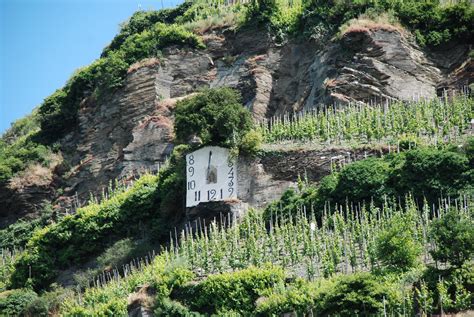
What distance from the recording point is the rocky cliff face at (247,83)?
40.5 meters

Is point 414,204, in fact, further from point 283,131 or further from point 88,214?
point 88,214

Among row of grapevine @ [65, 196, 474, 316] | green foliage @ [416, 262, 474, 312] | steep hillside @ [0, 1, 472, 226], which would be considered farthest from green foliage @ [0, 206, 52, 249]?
green foliage @ [416, 262, 474, 312]

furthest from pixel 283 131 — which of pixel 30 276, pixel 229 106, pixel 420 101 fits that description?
pixel 30 276

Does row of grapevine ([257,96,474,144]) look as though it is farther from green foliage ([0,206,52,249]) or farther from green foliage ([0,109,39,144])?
green foliage ([0,109,39,144])

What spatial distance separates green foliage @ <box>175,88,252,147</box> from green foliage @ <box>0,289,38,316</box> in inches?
318

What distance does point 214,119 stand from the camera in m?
37.1

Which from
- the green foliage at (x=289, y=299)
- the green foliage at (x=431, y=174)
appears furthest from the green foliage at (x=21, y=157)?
the green foliage at (x=289, y=299)

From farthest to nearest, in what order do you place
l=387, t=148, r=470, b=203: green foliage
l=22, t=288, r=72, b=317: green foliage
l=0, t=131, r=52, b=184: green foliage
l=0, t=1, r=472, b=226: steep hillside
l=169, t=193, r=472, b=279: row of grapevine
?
l=0, t=131, r=52, b=184: green foliage
l=0, t=1, r=472, b=226: steep hillside
l=22, t=288, r=72, b=317: green foliage
l=387, t=148, r=470, b=203: green foliage
l=169, t=193, r=472, b=279: row of grapevine

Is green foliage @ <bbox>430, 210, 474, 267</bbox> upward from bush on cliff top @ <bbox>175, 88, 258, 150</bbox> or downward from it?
downward

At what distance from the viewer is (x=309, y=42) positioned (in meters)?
44.5

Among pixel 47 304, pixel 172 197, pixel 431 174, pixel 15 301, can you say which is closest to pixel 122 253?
pixel 172 197

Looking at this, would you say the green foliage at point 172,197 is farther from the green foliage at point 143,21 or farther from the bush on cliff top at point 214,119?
the green foliage at point 143,21

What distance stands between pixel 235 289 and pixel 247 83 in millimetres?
15890

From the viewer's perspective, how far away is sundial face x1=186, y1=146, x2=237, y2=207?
119 ft
